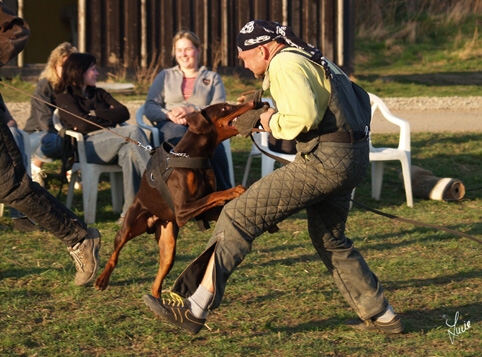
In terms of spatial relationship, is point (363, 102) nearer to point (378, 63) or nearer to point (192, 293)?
point (192, 293)

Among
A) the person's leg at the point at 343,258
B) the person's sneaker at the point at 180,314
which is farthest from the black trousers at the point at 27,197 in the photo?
the person's leg at the point at 343,258

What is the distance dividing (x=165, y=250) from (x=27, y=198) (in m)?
0.96

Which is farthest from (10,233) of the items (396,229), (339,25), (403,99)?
(339,25)

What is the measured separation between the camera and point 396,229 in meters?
7.75

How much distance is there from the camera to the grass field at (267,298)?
475 cm

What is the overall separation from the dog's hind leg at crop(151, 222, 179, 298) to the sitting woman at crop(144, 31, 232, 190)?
2.41 m

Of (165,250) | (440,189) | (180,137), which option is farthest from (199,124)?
(440,189)

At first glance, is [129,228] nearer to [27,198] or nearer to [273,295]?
[27,198]

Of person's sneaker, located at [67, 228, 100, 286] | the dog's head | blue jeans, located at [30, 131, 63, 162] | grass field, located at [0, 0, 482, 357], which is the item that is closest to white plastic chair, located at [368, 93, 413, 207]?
grass field, located at [0, 0, 482, 357]

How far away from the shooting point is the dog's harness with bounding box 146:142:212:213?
566 cm

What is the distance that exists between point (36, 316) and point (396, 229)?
3.60m

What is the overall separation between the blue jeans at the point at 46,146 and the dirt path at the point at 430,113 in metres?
3.35

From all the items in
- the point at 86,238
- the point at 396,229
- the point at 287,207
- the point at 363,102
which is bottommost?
the point at 396,229

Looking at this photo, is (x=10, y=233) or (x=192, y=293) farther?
(x=10, y=233)
